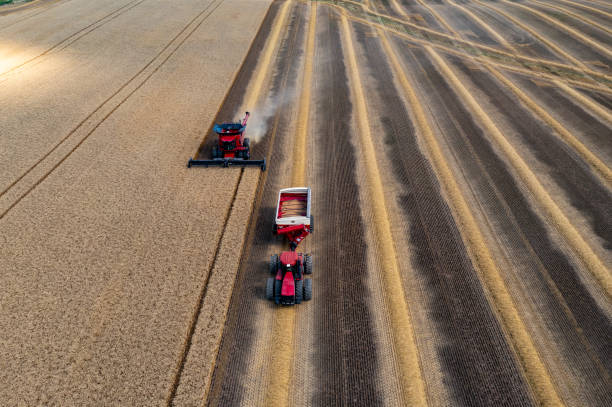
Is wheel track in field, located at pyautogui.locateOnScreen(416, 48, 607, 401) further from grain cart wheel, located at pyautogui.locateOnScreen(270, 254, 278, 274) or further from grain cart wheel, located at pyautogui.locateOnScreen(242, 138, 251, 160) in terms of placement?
grain cart wheel, located at pyautogui.locateOnScreen(242, 138, 251, 160)

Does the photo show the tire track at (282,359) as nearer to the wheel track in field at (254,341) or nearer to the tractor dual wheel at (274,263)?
the wheel track in field at (254,341)

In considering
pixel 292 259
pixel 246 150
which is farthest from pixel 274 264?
pixel 246 150

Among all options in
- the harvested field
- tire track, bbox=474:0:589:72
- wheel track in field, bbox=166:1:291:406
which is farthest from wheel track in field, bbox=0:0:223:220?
tire track, bbox=474:0:589:72

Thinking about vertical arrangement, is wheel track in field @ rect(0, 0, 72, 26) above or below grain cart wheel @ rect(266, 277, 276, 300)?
above

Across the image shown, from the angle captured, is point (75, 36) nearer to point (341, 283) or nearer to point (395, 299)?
point (341, 283)

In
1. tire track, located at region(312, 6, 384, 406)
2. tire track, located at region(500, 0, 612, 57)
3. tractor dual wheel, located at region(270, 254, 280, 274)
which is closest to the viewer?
tire track, located at region(312, 6, 384, 406)
